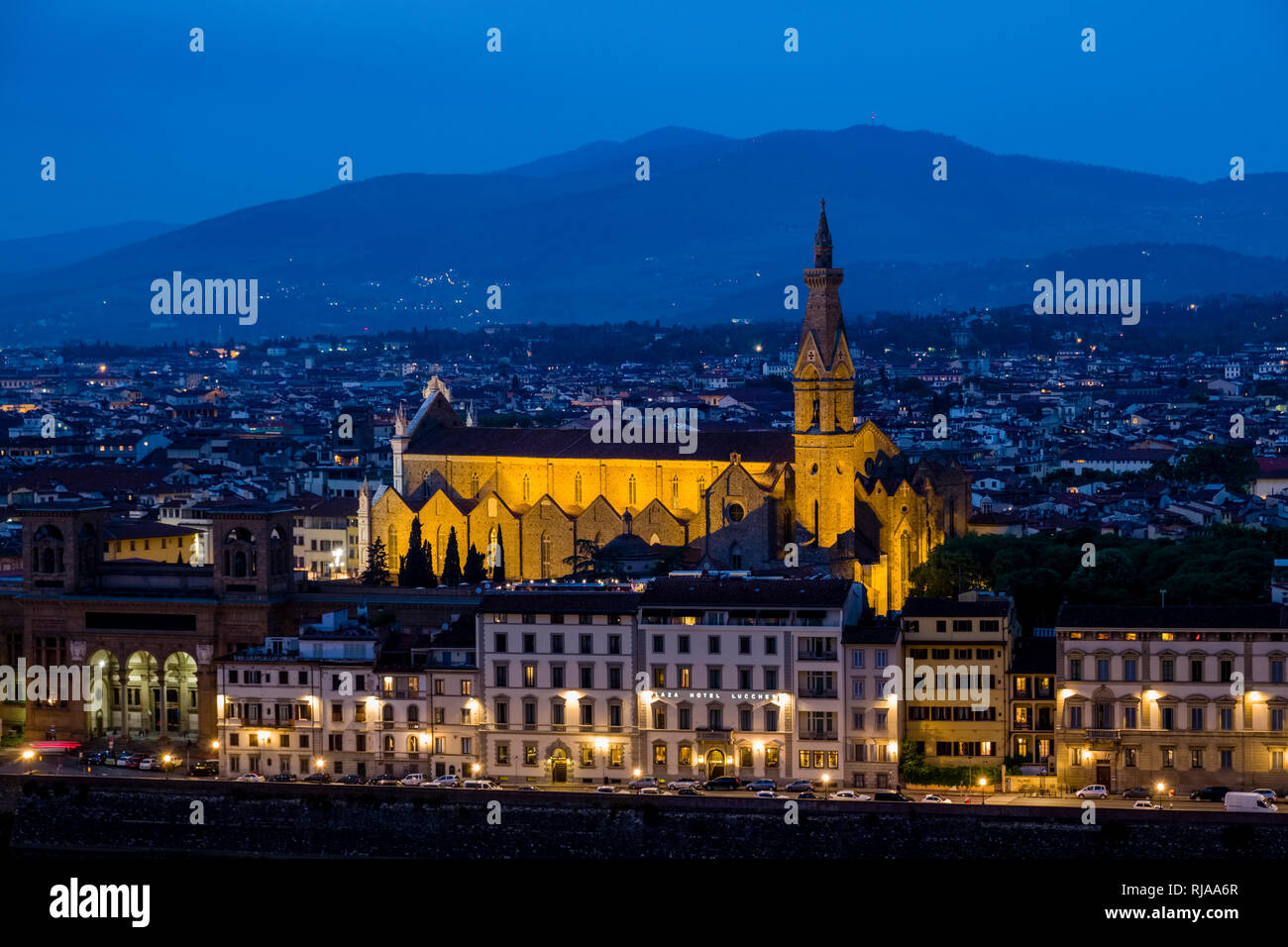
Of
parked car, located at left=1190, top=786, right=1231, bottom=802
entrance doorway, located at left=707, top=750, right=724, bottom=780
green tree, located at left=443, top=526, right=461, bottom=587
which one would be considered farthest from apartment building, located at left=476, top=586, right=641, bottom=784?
green tree, located at left=443, top=526, right=461, bottom=587

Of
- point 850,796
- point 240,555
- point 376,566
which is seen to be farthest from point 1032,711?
point 376,566

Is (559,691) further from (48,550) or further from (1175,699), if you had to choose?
(48,550)

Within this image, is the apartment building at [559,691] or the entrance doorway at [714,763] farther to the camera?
the apartment building at [559,691]

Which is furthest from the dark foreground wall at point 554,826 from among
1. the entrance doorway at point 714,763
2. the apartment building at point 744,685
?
the apartment building at point 744,685

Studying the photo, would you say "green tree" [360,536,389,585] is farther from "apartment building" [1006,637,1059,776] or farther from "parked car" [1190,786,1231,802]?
"parked car" [1190,786,1231,802]

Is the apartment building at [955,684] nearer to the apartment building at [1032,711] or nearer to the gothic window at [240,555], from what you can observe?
the apartment building at [1032,711]
